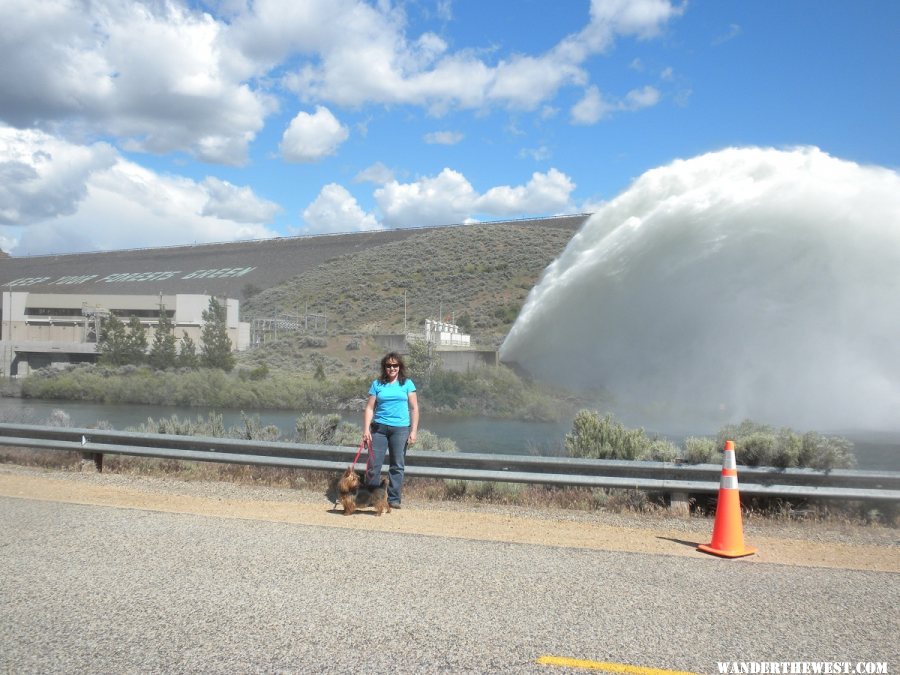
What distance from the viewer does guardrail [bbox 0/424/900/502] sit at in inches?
315

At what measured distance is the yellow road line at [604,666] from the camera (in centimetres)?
417

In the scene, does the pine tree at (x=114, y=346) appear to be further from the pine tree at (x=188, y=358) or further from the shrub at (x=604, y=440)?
the shrub at (x=604, y=440)

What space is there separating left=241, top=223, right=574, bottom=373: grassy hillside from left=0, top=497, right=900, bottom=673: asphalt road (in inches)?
1057

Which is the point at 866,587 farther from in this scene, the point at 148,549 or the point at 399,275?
the point at 399,275

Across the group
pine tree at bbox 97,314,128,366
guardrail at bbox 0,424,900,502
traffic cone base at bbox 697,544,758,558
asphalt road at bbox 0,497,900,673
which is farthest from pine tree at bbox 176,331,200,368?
traffic cone base at bbox 697,544,758,558

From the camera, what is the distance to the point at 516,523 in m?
8.33

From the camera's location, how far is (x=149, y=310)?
5884 cm

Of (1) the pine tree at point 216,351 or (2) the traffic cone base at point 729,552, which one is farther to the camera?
(1) the pine tree at point 216,351

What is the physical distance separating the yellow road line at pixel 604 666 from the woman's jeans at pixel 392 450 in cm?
460

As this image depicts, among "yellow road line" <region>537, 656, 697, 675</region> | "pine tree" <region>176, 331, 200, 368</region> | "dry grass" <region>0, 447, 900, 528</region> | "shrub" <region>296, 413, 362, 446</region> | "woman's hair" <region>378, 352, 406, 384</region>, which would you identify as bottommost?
"yellow road line" <region>537, 656, 697, 675</region>

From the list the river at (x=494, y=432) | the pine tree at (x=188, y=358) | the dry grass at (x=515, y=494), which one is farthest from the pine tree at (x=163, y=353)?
the dry grass at (x=515, y=494)

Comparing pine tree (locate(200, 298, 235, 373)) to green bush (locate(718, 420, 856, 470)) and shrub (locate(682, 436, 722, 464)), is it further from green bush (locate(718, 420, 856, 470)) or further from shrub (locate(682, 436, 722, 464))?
green bush (locate(718, 420, 856, 470))

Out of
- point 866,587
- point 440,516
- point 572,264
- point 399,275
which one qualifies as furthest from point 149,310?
point 866,587

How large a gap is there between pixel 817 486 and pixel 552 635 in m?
4.63
